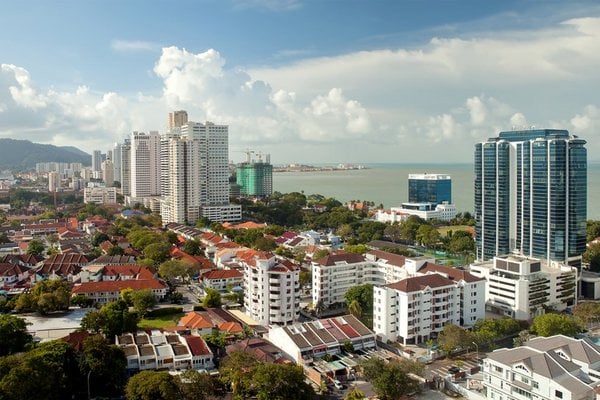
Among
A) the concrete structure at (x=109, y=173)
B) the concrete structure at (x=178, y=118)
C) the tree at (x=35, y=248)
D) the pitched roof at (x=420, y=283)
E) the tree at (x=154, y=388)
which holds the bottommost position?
the tree at (x=154, y=388)

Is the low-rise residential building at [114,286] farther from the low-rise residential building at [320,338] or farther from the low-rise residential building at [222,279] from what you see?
the low-rise residential building at [320,338]

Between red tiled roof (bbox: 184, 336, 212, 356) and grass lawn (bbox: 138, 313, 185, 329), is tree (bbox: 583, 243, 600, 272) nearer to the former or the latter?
grass lawn (bbox: 138, 313, 185, 329)

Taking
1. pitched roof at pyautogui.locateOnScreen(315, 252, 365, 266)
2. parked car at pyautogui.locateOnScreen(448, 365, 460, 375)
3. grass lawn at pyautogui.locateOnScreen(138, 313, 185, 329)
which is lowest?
parked car at pyautogui.locateOnScreen(448, 365, 460, 375)

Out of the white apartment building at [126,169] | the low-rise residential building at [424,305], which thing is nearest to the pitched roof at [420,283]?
the low-rise residential building at [424,305]

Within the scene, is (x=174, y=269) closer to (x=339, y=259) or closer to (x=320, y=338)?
(x=339, y=259)

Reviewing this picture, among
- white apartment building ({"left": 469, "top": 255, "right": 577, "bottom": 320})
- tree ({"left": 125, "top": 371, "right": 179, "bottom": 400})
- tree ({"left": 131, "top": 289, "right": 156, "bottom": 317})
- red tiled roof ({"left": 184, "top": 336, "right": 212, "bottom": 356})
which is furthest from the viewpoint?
tree ({"left": 131, "top": 289, "right": 156, "bottom": 317})

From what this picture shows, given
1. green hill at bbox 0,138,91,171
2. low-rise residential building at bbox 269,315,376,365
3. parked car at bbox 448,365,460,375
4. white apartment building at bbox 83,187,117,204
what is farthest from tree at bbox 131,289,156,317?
green hill at bbox 0,138,91,171

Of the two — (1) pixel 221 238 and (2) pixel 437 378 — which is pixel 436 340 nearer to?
(2) pixel 437 378
